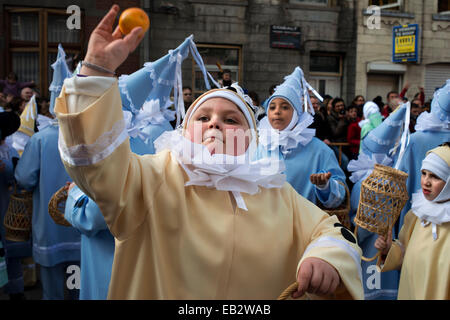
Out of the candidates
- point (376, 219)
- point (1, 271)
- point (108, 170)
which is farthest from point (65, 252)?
point (108, 170)

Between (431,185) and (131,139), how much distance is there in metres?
2.15

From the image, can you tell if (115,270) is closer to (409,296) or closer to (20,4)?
(409,296)

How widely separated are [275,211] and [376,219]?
1.37 metres

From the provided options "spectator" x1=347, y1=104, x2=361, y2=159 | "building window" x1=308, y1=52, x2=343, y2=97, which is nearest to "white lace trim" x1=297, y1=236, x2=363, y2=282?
"spectator" x1=347, y1=104, x2=361, y2=159

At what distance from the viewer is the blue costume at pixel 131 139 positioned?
247cm

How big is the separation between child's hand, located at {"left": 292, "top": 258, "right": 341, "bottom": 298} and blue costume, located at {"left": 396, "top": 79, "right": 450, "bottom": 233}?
8.67ft

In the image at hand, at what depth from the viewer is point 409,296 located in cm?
305

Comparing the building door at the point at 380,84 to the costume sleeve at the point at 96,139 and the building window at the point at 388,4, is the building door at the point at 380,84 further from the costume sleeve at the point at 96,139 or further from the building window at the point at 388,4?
the costume sleeve at the point at 96,139

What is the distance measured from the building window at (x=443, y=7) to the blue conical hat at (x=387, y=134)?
1291 cm

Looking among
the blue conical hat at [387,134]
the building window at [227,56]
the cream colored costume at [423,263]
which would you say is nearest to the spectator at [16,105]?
the blue conical hat at [387,134]

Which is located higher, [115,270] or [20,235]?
[115,270]

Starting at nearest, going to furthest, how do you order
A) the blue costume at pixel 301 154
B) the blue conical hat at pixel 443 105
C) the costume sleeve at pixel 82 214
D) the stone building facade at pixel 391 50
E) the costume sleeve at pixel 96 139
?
the costume sleeve at pixel 96 139
the costume sleeve at pixel 82 214
the blue costume at pixel 301 154
the blue conical hat at pixel 443 105
the stone building facade at pixel 391 50

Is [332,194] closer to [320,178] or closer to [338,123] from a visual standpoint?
[320,178]

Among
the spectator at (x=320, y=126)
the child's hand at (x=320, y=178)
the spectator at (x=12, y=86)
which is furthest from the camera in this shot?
the spectator at (x=12, y=86)
